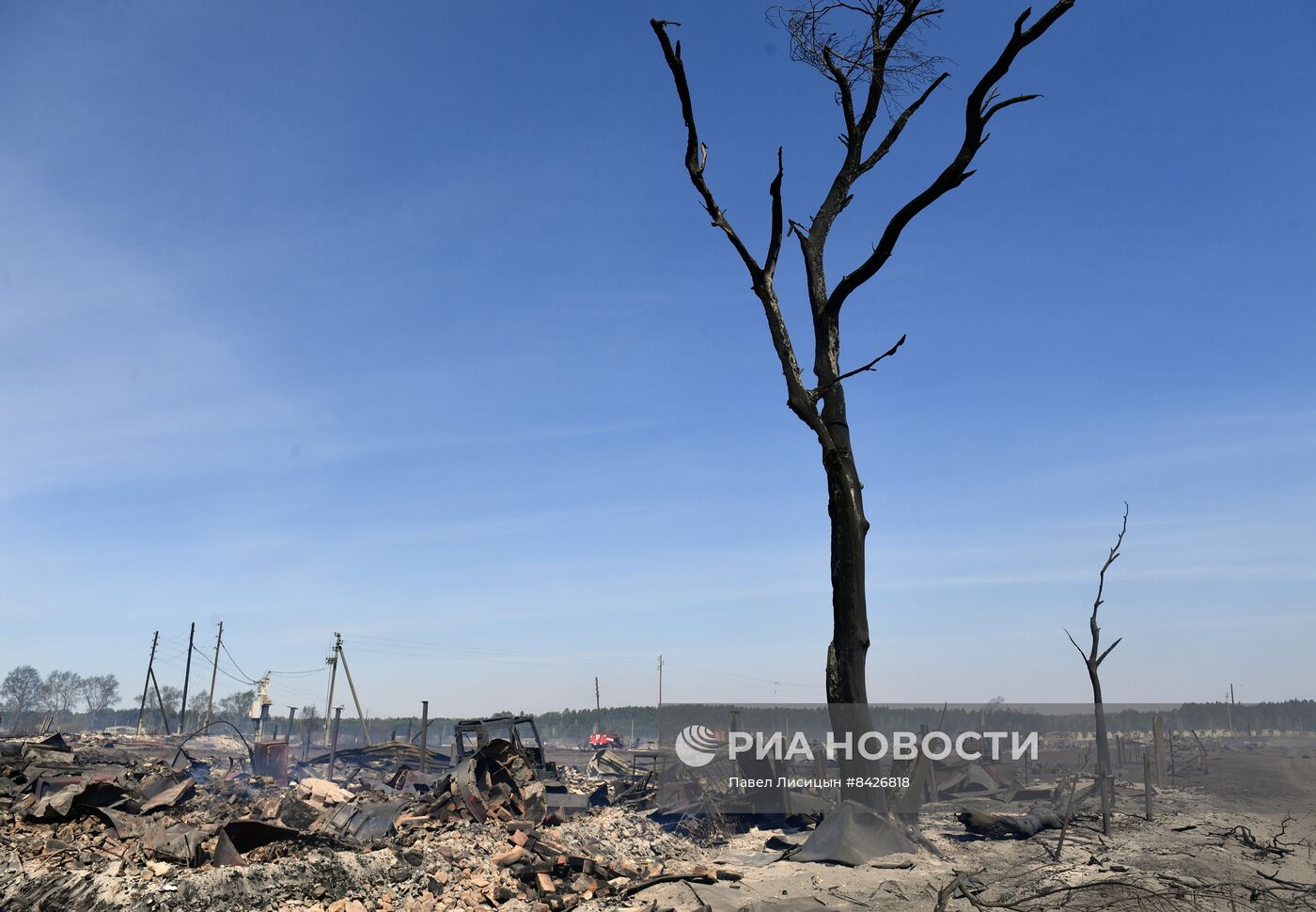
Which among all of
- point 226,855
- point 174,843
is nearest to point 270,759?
point 174,843

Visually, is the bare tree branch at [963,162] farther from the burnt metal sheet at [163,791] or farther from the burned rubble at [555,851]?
the burnt metal sheet at [163,791]

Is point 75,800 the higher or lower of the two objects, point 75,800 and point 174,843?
the higher

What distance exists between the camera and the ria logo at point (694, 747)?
19031 millimetres

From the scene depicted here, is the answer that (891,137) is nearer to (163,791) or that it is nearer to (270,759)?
(163,791)

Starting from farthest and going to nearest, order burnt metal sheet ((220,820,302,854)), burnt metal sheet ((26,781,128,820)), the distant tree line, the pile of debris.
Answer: the distant tree line < burnt metal sheet ((26,781,128,820)) < burnt metal sheet ((220,820,302,854)) < the pile of debris

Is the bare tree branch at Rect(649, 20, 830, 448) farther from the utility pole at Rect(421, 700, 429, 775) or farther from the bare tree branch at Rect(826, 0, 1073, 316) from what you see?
the utility pole at Rect(421, 700, 429, 775)

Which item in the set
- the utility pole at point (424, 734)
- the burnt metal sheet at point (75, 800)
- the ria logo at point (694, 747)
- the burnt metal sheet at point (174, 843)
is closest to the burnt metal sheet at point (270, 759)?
the utility pole at point (424, 734)

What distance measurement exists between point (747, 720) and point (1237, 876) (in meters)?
50.1

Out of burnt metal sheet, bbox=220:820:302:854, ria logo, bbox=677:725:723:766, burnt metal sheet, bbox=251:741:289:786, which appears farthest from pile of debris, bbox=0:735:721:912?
burnt metal sheet, bbox=251:741:289:786

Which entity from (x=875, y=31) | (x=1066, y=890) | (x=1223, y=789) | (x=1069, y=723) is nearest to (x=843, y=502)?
(x=1066, y=890)

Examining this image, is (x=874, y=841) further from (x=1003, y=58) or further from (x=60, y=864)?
(x=60, y=864)

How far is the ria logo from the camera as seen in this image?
62.4 ft

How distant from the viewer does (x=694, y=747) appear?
19625mm

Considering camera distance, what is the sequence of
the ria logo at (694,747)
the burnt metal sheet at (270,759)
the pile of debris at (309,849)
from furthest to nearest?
the burnt metal sheet at (270,759), the ria logo at (694,747), the pile of debris at (309,849)
